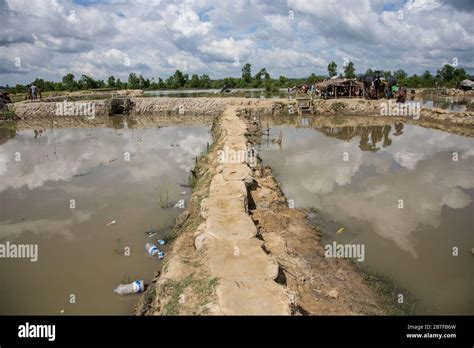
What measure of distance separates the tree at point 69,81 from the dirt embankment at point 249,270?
152 feet

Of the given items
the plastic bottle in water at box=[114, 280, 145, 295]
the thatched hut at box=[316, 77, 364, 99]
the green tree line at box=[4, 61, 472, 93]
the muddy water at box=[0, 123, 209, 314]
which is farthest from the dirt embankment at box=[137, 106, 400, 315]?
the green tree line at box=[4, 61, 472, 93]

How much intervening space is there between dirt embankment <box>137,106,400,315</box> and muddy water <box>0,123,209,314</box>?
2.81ft

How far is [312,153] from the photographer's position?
12430mm

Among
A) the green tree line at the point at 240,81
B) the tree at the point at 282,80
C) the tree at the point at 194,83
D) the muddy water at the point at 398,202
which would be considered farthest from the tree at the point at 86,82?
the muddy water at the point at 398,202

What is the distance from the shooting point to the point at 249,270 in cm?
406

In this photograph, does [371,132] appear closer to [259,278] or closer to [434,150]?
[434,150]

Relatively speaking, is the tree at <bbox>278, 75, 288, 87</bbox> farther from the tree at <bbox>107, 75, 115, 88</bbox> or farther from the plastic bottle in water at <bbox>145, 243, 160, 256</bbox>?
the plastic bottle in water at <bbox>145, 243, 160, 256</bbox>

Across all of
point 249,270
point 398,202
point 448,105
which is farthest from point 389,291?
point 448,105

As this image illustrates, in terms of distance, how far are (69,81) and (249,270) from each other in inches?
1981

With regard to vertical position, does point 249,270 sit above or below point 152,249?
above

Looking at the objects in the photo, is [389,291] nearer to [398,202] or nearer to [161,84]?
[398,202]

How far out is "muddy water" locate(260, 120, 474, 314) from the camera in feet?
16.2

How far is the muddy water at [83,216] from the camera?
4758mm
